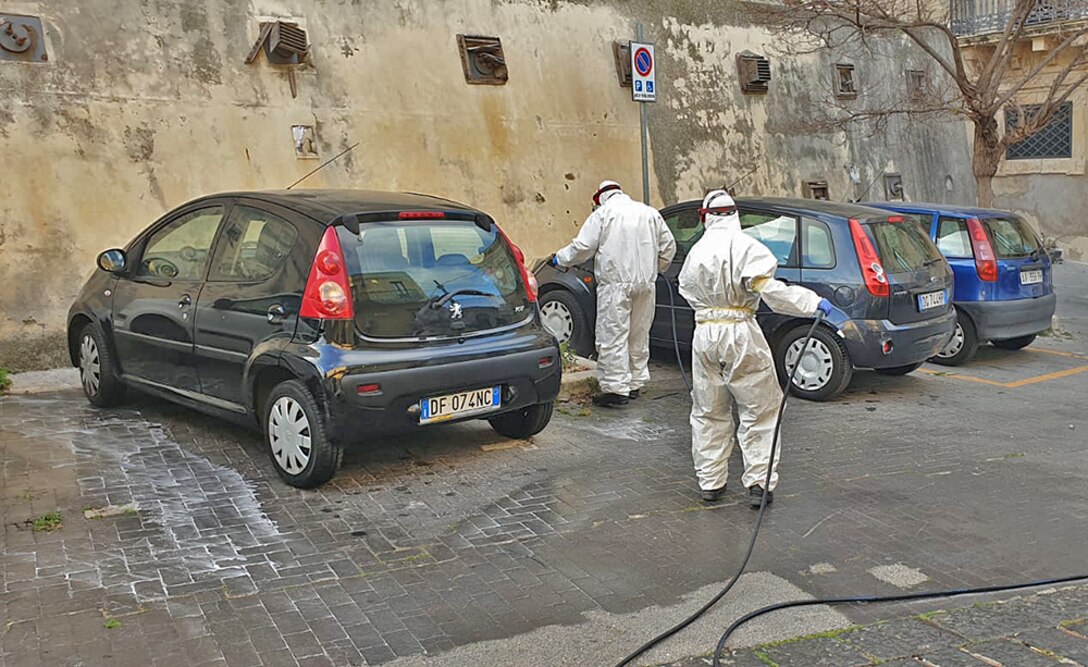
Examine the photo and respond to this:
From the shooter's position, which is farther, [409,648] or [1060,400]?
[1060,400]

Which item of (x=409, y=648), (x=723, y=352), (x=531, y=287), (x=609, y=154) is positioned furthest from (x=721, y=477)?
(x=609, y=154)

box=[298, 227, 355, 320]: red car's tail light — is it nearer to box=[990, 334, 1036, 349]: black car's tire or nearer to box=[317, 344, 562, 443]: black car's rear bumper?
box=[317, 344, 562, 443]: black car's rear bumper

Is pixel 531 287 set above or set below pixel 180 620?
above

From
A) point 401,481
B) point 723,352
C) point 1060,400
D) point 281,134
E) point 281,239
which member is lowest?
point 1060,400

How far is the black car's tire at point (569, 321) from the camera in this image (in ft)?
29.9

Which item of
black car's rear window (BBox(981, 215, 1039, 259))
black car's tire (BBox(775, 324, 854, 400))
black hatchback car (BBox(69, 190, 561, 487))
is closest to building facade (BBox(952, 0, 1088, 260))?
black car's rear window (BBox(981, 215, 1039, 259))

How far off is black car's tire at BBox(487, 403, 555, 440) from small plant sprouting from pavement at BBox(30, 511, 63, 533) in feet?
8.53

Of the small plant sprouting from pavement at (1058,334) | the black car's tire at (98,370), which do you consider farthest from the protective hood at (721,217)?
the small plant sprouting from pavement at (1058,334)

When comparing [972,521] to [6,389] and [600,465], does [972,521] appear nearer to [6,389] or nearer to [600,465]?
[600,465]

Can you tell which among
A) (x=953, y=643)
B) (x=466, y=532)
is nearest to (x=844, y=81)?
(x=466, y=532)

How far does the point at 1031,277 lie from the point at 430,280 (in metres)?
6.97

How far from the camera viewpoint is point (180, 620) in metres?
4.05

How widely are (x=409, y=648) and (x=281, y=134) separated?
7363 millimetres

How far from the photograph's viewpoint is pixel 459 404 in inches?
230
